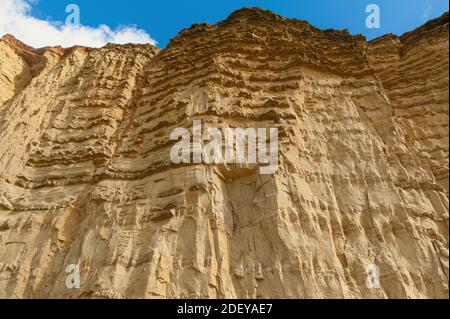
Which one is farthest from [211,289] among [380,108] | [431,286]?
[380,108]

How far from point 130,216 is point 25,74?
29.9 feet

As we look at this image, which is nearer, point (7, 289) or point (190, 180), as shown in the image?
point (7, 289)

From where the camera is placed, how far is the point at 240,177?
28.3 ft

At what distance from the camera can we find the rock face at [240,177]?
702 cm

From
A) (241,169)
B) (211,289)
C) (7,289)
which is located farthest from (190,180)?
(7,289)

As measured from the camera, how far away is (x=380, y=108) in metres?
9.77

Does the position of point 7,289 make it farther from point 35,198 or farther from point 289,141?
point 289,141

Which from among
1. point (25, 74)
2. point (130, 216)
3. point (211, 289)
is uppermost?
point (25, 74)

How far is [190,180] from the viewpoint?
8.23 m

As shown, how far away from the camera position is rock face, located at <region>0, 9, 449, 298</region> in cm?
702

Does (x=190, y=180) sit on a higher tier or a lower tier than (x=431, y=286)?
higher

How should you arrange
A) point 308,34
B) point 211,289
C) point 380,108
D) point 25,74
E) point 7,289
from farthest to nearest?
point 25,74
point 308,34
point 380,108
point 7,289
point 211,289
